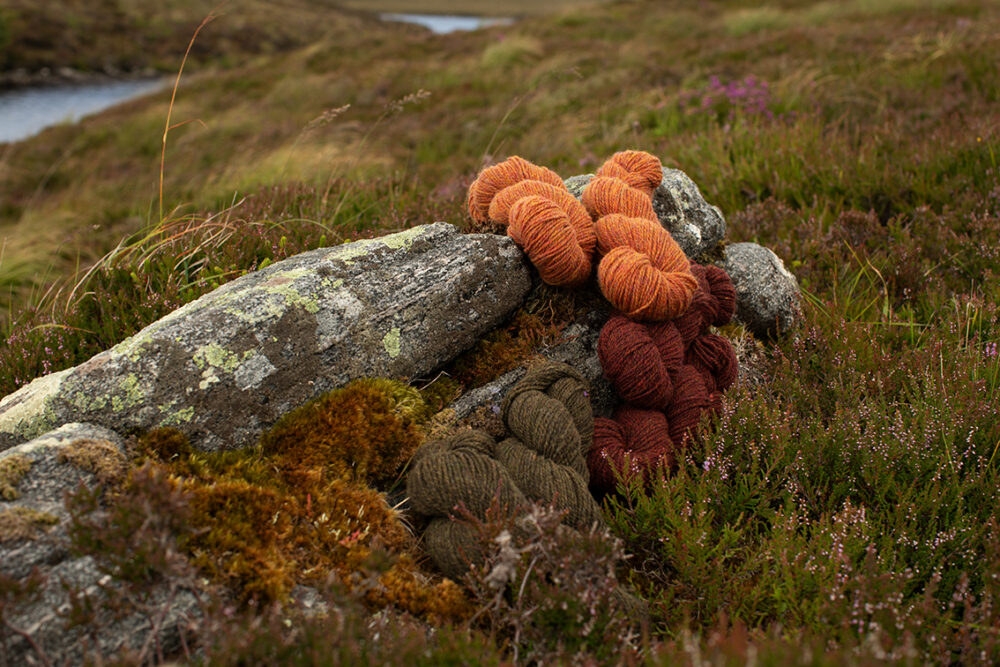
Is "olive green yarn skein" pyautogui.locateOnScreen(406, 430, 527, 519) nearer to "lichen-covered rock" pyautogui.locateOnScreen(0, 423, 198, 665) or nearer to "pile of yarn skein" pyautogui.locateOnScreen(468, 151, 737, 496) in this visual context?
"pile of yarn skein" pyautogui.locateOnScreen(468, 151, 737, 496)

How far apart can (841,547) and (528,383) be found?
49.6 inches

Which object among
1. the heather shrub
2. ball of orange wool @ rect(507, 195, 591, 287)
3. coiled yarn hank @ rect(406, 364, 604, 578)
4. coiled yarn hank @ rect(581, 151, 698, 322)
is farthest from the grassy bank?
ball of orange wool @ rect(507, 195, 591, 287)

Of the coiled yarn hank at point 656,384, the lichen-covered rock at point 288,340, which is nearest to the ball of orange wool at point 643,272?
the coiled yarn hank at point 656,384

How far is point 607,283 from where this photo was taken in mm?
2752

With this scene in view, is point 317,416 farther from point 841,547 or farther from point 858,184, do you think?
point 858,184

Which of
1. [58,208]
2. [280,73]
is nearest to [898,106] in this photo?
[58,208]

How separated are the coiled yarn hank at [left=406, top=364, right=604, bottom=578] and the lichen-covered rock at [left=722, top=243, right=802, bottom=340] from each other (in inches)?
61.2

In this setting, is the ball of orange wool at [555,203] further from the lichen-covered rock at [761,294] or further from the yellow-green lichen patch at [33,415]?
the yellow-green lichen patch at [33,415]

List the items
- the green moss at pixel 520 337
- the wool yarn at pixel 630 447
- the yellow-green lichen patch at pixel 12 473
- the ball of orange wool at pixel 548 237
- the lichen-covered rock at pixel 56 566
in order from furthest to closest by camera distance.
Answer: the green moss at pixel 520 337, the ball of orange wool at pixel 548 237, the wool yarn at pixel 630 447, the yellow-green lichen patch at pixel 12 473, the lichen-covered rock at pixel 56 566

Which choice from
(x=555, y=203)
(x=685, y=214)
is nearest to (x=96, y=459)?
(x=555, y=203)

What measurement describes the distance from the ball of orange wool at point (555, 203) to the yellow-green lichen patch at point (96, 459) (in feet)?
6.34

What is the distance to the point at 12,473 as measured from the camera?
187cm

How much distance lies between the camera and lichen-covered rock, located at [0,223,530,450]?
88.5 inches

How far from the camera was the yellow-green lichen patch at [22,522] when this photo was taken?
1732 millimetres
